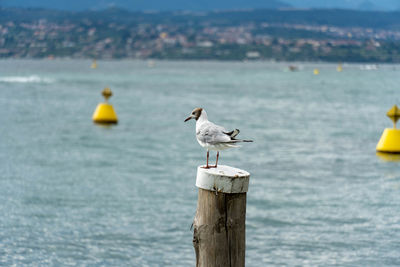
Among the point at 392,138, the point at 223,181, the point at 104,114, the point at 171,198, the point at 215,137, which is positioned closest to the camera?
the point at 223,181

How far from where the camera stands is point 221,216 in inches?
184

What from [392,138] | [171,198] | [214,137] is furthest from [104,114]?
[214,137]

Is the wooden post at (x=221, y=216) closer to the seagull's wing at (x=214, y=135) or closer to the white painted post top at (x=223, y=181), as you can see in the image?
the white painted post top at (x=223, y=181)

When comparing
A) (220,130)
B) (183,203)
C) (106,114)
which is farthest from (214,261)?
(106,114)

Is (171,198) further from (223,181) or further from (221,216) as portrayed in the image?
(223,181)

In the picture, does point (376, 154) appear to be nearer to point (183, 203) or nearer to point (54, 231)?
point (183, 203)

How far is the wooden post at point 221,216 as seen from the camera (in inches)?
182

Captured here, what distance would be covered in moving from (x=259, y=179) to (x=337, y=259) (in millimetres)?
6339

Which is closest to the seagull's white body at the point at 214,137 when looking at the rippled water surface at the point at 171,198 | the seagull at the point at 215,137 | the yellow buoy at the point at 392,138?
the seagull at the point at 215,137

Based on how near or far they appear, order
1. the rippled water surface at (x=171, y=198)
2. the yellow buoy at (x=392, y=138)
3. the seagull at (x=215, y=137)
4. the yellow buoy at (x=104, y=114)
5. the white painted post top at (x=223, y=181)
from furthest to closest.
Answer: the yellow buoy at (x=104, y=114) → the yellow buoy at (x=392, y=138) → the rippled water surface at (x=171, y=198) → the seagull at (x=215, y=137) → the white painted post top at (x=223, y=181)

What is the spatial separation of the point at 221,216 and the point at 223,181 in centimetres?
27

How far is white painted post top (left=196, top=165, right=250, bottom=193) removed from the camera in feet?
15.0

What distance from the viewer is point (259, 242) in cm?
1023

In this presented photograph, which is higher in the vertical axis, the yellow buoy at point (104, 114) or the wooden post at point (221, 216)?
the yellow buoy at point (104, 114)
